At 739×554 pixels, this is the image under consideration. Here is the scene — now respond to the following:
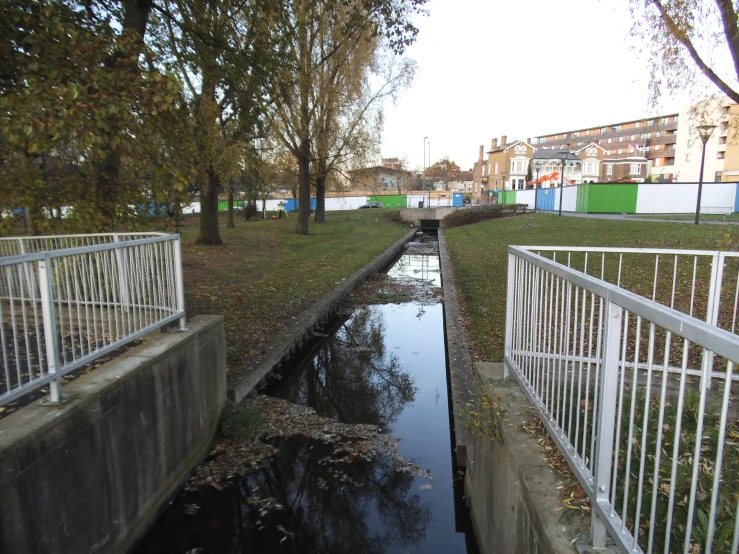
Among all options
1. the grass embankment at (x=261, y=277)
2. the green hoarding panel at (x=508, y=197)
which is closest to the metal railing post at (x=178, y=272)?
the grass embankment at (x=261, y=277)

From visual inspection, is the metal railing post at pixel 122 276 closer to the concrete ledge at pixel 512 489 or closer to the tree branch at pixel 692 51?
the concrete ledge at pixel 512 489

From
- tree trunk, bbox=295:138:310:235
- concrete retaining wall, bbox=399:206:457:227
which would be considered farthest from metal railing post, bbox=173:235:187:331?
concrete retaining wall, bbox=399:206:457:227

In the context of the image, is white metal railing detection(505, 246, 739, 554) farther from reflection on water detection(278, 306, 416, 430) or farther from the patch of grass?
the patch of grass

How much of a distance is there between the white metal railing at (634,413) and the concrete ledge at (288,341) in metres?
3.89

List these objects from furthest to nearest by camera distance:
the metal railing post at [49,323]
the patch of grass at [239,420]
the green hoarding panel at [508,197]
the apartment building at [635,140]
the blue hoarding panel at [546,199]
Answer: the apartment building at [635,140] < the green hoarding panel at [508,197] < the blue hoarding panel at [546,199] < the patch of grass at [239,420] < the metal railing post at [49,323]

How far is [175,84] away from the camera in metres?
5.05

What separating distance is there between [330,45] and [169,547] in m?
21.4

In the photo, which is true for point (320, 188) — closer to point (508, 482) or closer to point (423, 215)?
point (423, 215)

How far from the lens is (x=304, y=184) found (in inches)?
974

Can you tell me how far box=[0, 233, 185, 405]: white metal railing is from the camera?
10.9ft

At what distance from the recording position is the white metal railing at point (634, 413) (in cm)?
162

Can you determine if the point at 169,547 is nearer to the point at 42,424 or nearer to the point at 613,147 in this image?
the point at 42,424

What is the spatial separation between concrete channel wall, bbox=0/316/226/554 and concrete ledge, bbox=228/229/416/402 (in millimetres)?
952

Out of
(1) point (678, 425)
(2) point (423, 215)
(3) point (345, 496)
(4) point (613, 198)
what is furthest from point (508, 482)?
(2) point (423, 215)
